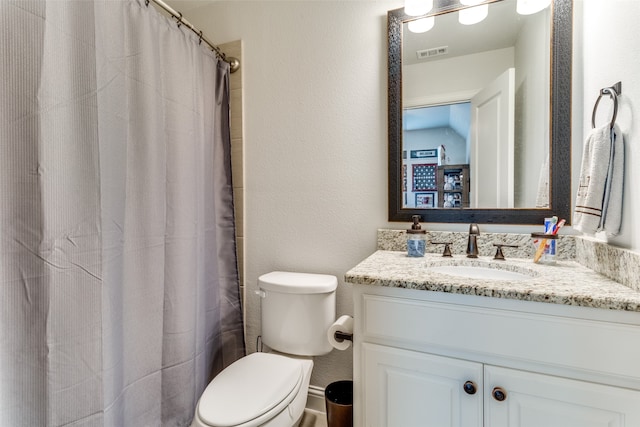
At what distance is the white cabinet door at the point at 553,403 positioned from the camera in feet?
2.36

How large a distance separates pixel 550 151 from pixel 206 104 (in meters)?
1.55

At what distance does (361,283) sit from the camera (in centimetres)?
94

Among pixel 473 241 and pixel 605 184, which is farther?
pixel 473 241

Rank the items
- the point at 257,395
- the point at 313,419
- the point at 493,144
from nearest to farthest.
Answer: the point at 257,395, the point at 493,144, the point at 313,419

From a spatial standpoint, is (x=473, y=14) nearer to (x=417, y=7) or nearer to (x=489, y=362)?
(x=417, y=7)

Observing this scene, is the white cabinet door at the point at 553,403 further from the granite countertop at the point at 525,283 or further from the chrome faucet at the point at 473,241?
the chrome faucet at the point at 473,241

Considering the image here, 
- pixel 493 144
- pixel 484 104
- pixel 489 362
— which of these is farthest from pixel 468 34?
pixel 489 362

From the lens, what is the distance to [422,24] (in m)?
1.36

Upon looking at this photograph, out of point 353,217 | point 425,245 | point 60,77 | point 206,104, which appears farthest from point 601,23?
point 60,77

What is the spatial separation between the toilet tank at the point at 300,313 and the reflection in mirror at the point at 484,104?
578 mm

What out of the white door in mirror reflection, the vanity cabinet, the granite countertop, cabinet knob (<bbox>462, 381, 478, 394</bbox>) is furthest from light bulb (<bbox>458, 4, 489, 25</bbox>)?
cabinet knob (<bbox>462, 381, 478, 394</bbox>)

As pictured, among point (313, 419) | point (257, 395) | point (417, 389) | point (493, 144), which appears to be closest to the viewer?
point (417, 389)

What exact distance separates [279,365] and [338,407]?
1.00 ft

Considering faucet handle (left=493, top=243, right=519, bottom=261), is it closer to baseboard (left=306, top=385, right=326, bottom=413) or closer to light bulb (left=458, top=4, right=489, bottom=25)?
light bulb (left=458, top=4, right=489, bottom=25)
